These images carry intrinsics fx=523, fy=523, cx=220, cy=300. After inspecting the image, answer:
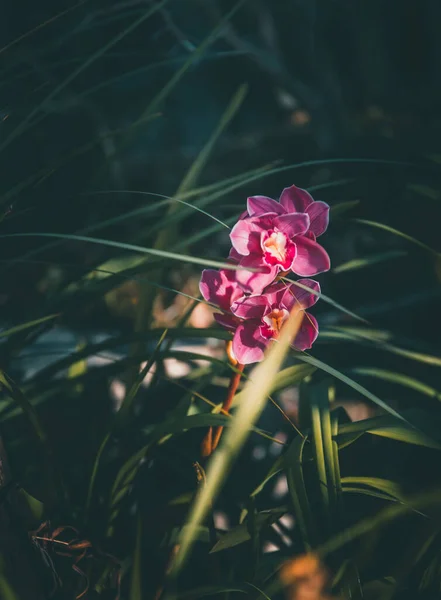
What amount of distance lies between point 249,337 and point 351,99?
1898 mm

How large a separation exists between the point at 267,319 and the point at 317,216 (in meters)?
0.13

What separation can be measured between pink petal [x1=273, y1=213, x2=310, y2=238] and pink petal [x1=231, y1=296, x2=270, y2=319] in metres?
0.08

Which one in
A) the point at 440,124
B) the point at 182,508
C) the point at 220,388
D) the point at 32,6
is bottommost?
the point at 440,124

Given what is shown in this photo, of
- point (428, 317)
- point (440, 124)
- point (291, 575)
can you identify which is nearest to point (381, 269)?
point (428, 317)

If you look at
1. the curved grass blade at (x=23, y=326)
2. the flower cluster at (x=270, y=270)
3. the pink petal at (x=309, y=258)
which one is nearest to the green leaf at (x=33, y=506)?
the curved grass blade at (x=23, y=326)

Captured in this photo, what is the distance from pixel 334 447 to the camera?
0.63 m

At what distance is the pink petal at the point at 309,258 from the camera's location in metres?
0.55

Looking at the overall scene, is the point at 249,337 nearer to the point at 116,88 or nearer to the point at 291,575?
the point at 291,575

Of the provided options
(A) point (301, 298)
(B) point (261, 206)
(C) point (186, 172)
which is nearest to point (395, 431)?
(A) point (301, 298)

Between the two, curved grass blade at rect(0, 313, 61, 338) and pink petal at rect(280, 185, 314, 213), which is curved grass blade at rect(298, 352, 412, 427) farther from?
curved grass blade at rect(0, 313, 61, 338)

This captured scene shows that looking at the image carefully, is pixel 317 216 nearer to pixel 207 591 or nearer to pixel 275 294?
Answer: pixel 275 294

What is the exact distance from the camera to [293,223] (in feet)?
1.82

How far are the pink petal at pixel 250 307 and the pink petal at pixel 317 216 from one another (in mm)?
99

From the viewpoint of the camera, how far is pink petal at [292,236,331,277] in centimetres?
55
